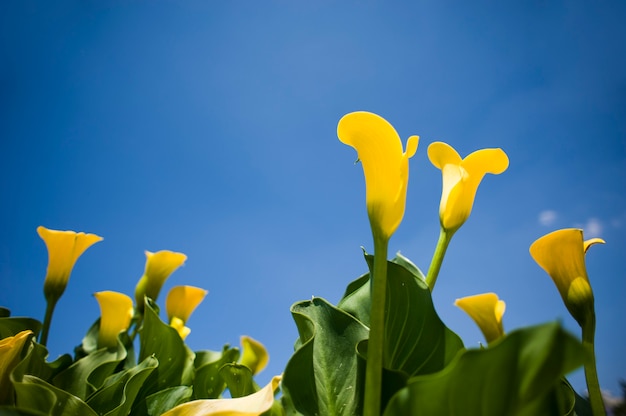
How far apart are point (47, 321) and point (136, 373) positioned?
0.85m

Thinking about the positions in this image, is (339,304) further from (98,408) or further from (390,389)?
(98,408)

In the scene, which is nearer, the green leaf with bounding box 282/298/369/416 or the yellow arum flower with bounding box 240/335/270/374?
the green leaf with bounding box 282/298/369/416

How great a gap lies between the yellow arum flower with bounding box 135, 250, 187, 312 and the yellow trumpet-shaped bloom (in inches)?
52.0

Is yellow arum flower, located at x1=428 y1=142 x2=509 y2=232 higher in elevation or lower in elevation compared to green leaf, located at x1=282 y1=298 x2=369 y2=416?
higher

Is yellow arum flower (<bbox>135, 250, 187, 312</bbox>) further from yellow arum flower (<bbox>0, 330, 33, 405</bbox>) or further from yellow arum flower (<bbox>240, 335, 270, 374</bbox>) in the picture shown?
yellow arum flower (<bbox>0, 330, 33, 405</bbox>)

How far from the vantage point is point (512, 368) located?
1.49ft

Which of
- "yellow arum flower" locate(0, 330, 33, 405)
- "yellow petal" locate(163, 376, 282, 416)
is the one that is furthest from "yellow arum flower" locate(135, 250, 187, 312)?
"yellow petal" locate(163, 376, 282, 416)

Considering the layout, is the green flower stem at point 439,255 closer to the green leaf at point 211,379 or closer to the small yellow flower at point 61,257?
the green leaf at point 211,379

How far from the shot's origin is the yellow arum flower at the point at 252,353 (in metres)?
1.75

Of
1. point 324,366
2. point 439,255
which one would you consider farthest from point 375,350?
point 439,255

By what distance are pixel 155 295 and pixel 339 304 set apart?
1146mm

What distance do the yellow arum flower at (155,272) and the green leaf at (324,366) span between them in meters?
1.16

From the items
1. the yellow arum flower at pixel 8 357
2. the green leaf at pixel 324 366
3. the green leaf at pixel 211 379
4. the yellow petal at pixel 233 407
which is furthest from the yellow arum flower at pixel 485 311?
the yellow arum flower at pixel 8 357

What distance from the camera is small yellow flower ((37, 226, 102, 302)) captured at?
1565 millimetres
